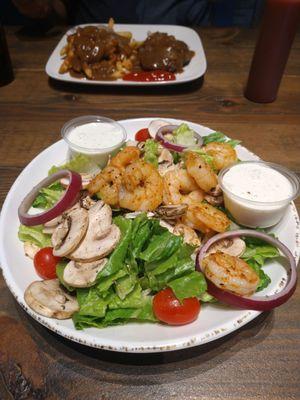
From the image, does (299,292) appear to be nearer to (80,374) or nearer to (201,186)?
(201,186)

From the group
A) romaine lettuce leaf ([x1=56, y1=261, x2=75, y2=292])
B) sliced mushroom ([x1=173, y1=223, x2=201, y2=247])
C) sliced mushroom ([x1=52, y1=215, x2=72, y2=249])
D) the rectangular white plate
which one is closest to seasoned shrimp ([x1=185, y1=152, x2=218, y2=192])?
sliced mushroom ([x1=173, y1=223, x2=201, y2=247])

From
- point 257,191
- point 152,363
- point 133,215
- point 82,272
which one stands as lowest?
point 152,363

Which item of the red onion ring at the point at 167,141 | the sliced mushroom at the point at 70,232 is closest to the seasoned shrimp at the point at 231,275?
the sliced mushroom at the point at 70,232

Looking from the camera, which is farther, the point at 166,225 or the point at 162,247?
the point at 166,225

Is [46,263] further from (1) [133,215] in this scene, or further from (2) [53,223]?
(1) [133,215]

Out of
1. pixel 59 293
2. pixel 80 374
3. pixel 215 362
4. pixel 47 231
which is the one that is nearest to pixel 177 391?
pixel 215 362

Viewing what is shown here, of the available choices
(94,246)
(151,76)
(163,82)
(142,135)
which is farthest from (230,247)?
(151,76)
